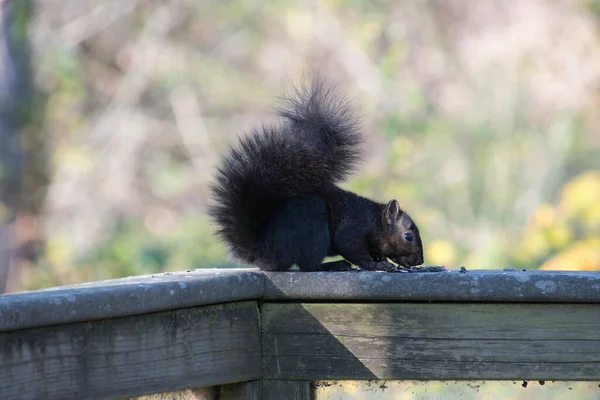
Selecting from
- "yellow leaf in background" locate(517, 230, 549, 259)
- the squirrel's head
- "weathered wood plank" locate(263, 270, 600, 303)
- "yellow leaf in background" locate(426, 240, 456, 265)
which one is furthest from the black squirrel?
"yellow leaf in background" locate(426, 240, 456, 265)

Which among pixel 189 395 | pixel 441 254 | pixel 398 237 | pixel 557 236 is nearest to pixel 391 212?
pixel 398 237

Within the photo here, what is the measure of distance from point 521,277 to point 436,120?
629cm

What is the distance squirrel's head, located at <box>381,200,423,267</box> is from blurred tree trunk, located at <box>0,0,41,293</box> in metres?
4.78

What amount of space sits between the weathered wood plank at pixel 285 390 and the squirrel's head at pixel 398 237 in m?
1.41

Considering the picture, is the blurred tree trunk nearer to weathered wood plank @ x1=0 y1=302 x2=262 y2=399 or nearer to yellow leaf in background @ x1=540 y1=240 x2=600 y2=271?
yellow leaf in background @ x1=540 y1=240 x2=600 y2=271

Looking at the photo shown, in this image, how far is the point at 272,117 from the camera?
837 centimetres

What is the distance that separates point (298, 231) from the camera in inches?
94.3

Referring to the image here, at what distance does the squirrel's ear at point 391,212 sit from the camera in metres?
2.98

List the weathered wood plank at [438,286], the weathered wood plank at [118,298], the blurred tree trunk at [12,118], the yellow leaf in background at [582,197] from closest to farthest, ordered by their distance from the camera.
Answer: the weathered wood plank at [118,298], the weathered wood plank at [438,286], the yellow leaf in background at [582,197], the blurred tree trunk at [12,118]

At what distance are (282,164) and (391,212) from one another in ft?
2.47

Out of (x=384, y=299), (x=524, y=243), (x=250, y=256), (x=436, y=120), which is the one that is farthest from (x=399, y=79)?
(x=384, y=299)

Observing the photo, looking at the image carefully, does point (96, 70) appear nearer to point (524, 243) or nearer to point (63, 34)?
point (63, 34)

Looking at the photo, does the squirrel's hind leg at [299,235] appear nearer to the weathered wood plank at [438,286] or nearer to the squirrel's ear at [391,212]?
the squirrel's ear at [391,212]

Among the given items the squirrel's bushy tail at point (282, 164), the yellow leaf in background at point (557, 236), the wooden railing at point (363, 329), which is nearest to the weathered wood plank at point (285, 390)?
the wooden railing at point (363, 329)
